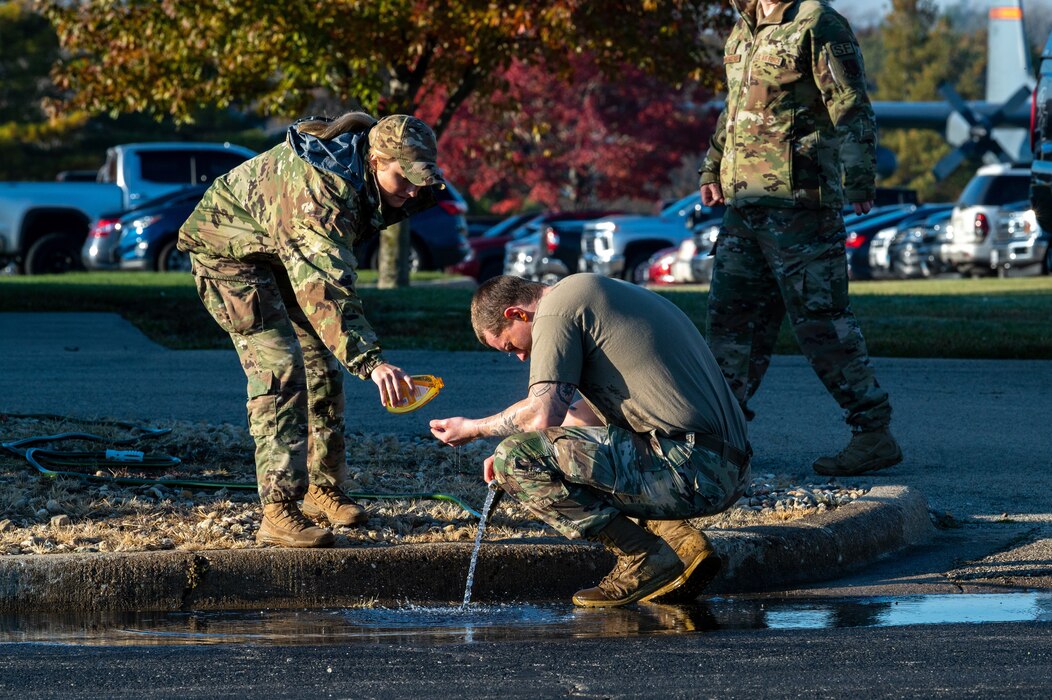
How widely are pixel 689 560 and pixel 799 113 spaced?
2464mm

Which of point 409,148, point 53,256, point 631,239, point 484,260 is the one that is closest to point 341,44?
point 53,256

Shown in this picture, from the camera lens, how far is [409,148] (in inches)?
192

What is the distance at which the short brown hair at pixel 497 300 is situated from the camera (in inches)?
186

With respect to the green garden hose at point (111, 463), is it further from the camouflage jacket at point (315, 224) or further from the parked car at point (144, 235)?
the parked car at point (144, 235)

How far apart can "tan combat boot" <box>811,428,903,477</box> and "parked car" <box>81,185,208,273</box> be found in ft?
54.0

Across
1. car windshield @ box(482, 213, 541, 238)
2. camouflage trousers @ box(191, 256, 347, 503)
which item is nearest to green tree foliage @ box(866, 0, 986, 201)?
car windshield @ box(482, 213, 541, 238)

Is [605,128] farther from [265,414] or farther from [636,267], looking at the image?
[265,414]

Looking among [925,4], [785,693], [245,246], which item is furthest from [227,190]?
[925,4]

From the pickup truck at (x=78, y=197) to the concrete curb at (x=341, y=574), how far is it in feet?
61.3

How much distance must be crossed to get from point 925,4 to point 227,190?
7104 centimetres

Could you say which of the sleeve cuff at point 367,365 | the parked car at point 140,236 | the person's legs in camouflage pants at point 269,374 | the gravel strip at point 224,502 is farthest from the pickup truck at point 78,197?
the sleeve cuff at point 367,365

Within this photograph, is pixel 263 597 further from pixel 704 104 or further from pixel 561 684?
pixel 704 104

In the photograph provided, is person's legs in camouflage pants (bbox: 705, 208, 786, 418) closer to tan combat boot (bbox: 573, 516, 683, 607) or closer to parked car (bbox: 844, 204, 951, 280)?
tan combat boot (bbox: 573, 516, 683, 607)

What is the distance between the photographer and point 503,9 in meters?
17.0
